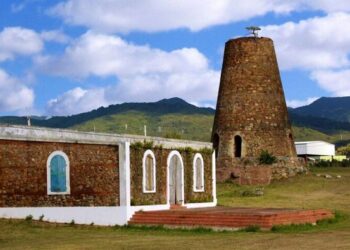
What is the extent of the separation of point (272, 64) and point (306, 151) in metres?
34.5

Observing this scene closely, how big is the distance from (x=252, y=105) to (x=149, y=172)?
1819cm

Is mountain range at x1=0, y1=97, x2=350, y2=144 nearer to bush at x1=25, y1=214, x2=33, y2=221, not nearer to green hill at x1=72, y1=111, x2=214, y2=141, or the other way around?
green hill at x1=72, y1=111, x2=214, y2=141

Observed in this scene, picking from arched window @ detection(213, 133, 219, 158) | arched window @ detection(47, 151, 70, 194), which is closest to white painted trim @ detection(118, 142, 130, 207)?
arched window @ detection(47, 151, 70, 194)

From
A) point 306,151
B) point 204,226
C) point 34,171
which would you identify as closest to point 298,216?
point 204,226

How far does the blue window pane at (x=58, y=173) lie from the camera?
26203 mm

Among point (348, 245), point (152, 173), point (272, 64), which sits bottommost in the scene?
point (348, 245)

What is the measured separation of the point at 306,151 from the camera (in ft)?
257

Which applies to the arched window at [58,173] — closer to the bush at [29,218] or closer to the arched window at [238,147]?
the bush at [29,218]

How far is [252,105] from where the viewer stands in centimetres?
4462

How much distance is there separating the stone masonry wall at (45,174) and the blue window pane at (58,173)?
24 cm

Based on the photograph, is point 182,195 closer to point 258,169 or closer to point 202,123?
point 258,169

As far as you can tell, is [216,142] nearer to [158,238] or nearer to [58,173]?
[58,173]

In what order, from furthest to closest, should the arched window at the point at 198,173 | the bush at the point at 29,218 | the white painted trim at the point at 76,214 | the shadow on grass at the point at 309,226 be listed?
the arched window at the point at 198,173, the bush at the point at 29,218, the white painted trim at the point at 76,214, the shadow on grass at the point at 309,226

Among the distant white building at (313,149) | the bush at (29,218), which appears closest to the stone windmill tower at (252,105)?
the bush at (29,218)
